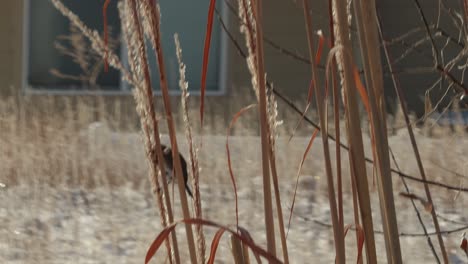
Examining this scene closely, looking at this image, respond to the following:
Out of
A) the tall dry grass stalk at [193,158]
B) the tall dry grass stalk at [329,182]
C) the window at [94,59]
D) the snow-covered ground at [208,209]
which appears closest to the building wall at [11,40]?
the window at [94,59]

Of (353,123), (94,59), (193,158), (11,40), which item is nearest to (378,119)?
(353,123)

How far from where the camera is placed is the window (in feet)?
34.3

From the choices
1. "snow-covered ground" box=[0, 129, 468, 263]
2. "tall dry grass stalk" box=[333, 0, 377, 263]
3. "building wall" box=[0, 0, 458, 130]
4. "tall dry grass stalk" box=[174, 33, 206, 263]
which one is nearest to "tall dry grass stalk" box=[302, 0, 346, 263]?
"tall dry grass stalk" box=[333, 0, 377, 263]

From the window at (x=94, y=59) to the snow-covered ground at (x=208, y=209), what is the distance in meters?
3.12

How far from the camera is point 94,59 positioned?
33.9 ft

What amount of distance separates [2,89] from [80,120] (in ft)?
9.01

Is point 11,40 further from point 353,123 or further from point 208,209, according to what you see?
point 353,123

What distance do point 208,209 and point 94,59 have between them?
510 cm

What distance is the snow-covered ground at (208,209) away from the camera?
4.64m

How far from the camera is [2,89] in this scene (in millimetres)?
10391

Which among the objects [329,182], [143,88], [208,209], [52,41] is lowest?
[208,209]

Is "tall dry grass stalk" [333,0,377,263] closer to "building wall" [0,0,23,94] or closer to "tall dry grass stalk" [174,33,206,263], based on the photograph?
"tall dry grass stalk" [174,33,206,263]

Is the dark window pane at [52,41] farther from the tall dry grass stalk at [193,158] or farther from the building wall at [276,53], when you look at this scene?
the tall dry grass stalk at [193,158]

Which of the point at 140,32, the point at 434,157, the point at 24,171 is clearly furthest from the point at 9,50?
the point at 140,32
